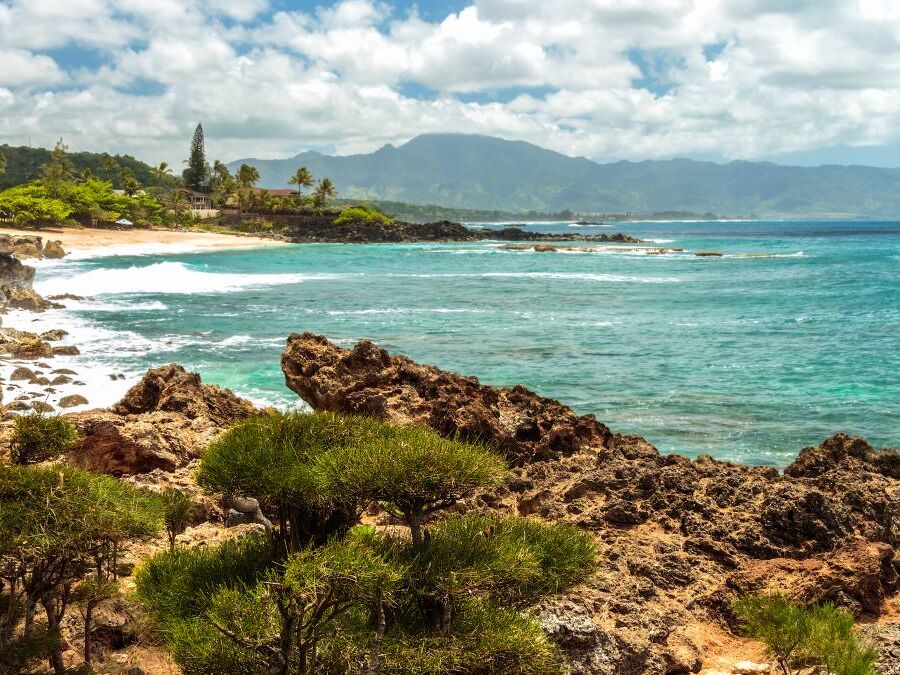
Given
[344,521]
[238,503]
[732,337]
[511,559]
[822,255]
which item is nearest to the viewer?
[511,559]

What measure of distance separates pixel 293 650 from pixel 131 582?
342cm

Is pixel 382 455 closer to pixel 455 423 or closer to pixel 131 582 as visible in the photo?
pixel 131 582

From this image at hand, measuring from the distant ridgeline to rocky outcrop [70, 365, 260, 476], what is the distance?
452 ft

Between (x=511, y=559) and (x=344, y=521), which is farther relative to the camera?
(x=344, y=521)

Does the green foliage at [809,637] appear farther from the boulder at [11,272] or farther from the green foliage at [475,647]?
the boulder at [11,272]

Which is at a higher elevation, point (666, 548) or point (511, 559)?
point (511, 559)

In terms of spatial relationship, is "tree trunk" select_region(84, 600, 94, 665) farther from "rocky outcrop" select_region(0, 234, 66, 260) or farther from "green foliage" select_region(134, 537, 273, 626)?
"rocky outcrop" select_region(0, 234, 66, 260)

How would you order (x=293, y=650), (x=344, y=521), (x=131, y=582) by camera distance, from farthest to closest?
(x=131, y=582) < (x=344, y=521) < (x=293, y=650)

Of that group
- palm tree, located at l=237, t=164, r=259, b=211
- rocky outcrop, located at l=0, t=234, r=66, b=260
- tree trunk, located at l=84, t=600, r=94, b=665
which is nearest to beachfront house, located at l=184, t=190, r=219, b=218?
palm tree, located at l=237, t=164, r=259, b=211

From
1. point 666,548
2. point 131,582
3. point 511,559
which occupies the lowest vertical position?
point 131,582

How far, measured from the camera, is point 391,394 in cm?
1135

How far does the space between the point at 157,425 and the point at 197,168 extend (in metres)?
130

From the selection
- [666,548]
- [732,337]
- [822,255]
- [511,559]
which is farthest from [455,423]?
[822,255]

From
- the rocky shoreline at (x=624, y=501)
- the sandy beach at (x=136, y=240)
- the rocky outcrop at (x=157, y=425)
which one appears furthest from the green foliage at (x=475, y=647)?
the sandy beach at (x=136, y=240)
